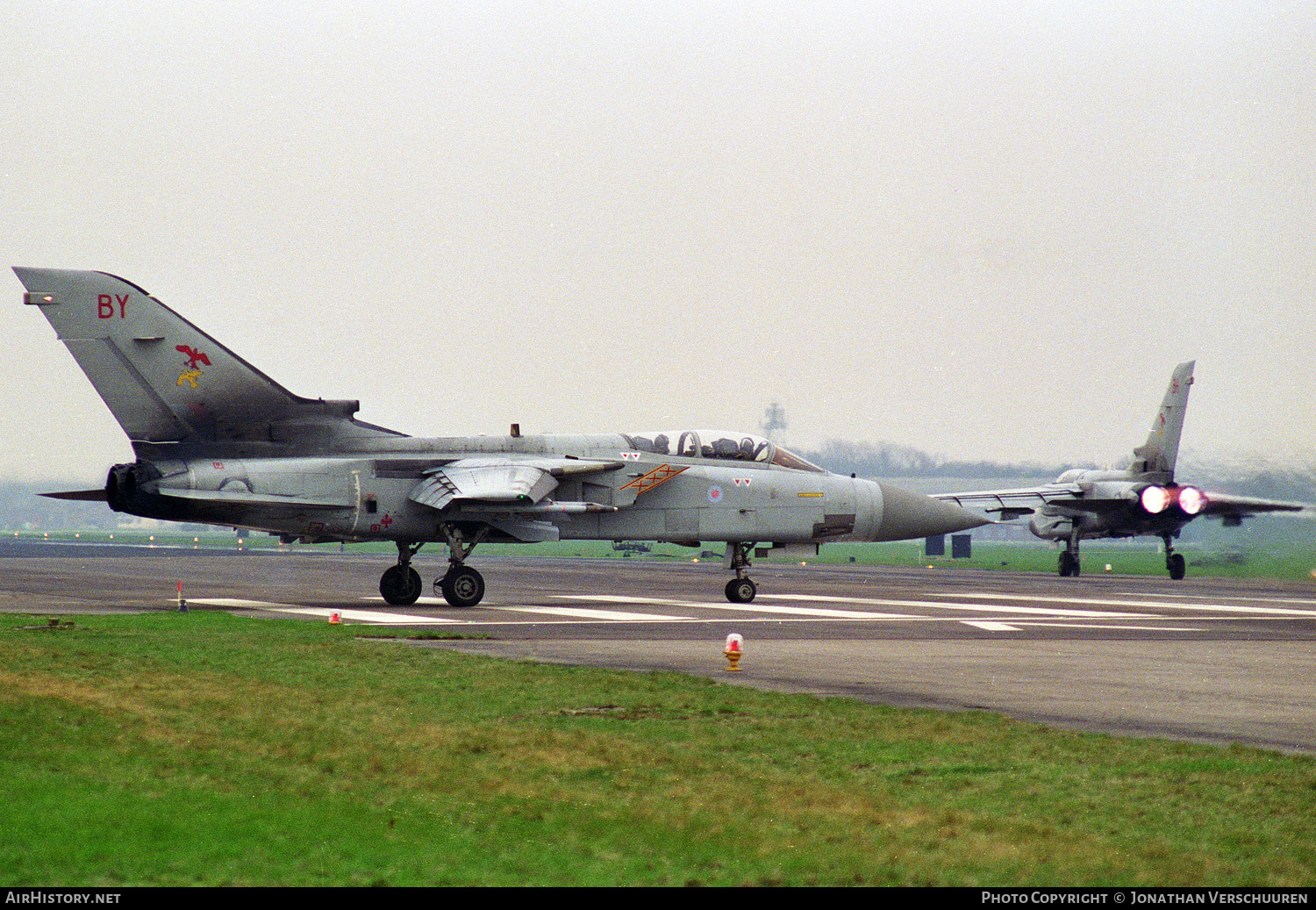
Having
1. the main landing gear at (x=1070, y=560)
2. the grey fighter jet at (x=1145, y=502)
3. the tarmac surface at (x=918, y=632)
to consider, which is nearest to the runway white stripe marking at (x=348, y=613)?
the tarmac surface at (x=918, y=632)

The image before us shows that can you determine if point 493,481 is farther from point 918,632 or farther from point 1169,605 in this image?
point 1169,605

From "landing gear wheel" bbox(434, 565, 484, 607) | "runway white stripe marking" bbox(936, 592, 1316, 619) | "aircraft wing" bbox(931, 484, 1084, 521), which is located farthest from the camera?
"aircraft wing" bbox(931, 484, 1084, 521)

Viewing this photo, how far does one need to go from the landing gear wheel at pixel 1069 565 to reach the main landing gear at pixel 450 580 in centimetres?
2853

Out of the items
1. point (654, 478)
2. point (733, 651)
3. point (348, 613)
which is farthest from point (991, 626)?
point (348, 613)

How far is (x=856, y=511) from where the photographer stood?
29.0 metres

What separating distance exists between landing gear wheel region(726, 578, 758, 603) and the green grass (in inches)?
634

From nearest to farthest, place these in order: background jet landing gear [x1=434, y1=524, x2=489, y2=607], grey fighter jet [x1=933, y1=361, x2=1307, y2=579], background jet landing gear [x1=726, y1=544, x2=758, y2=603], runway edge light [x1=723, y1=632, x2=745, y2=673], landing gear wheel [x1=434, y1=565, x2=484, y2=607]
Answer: runway edge light [x1=723, y1=632, x2=745, y2=673] < background jet landing gear [x1=434, y1=524, x2=489, y2=607] < landing gear wheel [x1=434, y1=565, x2=484, y2=607] < background jet landing gear [x1=726, y1=544, x2=758, y2=603] < grey fighter jet [x1=933, y1=361, x2=1307, y2=579]

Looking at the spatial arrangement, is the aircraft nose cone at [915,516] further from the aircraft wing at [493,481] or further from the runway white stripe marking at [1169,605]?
the aircraft wing at [493,481]

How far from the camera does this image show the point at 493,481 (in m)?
25.5

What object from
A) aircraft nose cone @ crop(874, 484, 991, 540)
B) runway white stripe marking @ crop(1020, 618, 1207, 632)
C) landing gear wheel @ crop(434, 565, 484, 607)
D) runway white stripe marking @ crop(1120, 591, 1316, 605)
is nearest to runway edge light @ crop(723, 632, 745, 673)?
runway white stripe marking @ crop(1020, 618, 1207, 632)

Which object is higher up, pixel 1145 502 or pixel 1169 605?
pixel 1145 502

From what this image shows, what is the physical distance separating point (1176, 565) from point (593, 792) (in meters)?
43.6

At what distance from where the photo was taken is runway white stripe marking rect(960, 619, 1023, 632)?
21891 mm

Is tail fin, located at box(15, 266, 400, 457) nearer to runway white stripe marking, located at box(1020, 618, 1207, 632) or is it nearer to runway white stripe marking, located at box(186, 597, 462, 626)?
runway white stripe marking, located at box(186, 597, 462, 626)
